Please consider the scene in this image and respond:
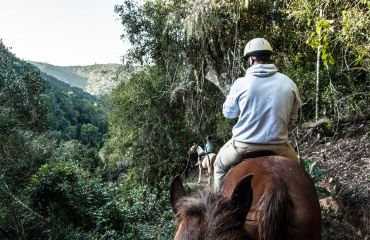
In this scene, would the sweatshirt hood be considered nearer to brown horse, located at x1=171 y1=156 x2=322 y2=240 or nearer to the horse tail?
brown horse, located at x1=171 y1=156 x2=322 y2=240

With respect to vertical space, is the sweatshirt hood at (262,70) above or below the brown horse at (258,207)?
above

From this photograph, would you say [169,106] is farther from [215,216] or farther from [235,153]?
[215,216]

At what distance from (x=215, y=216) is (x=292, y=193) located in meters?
0.69

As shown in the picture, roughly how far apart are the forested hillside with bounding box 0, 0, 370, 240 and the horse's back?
2.78m

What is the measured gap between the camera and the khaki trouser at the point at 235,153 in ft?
7.64

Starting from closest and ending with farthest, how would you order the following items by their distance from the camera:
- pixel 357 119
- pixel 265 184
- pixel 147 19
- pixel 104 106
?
pixel 265 184
pixel 357 119
pixel 147 19
pixel 104 106

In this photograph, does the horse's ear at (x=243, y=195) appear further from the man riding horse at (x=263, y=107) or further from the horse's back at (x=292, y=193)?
the man riding horse at (x=263, y=107)

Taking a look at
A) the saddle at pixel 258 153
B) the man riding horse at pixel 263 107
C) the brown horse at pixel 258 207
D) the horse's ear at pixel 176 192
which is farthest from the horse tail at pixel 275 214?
the man riding horse at pixel 263 107

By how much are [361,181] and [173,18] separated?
25.6 ft

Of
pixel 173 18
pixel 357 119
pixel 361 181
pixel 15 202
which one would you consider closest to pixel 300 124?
pixel 357 119

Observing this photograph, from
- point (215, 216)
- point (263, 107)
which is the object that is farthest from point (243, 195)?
point (263, 107)

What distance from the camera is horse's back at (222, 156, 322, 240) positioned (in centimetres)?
163

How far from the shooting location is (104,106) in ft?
53.4

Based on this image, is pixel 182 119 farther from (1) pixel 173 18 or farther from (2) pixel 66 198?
(2) pixel 66 198
